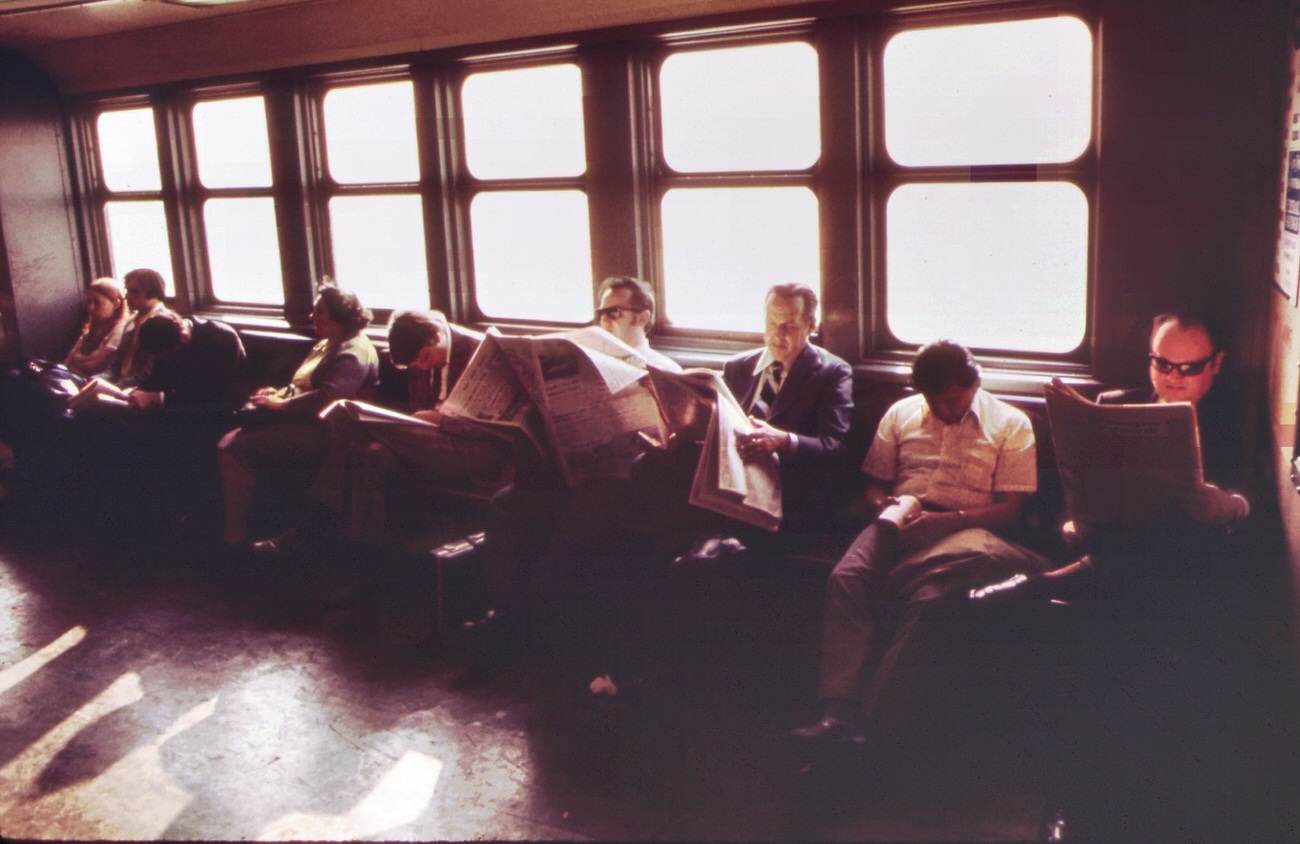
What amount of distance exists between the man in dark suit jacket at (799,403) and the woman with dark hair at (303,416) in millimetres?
1909

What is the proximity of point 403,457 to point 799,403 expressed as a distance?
5.41ft

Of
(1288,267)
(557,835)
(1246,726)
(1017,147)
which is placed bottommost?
(557,835)

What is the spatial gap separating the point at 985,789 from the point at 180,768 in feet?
7.75

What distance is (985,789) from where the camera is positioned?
9.68 ft

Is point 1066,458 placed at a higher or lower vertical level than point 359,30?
lower

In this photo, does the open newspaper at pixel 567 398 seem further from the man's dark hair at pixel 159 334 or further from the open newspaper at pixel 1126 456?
the man's dark hair at pixel 159 334

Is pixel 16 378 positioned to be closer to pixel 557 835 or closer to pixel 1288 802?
pixel 557 835

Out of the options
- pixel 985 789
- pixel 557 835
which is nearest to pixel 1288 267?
pixel 985 789

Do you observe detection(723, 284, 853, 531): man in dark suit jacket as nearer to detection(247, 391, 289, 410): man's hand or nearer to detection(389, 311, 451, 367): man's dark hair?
detection(389, 311, 451, 367): man's dark hair

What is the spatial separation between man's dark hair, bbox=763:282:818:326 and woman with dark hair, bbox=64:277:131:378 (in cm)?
436

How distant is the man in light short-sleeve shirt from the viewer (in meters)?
3.08

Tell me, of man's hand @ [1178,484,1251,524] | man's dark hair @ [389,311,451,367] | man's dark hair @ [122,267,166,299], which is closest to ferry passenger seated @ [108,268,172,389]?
man's dark hair @ [122,267,166,299]

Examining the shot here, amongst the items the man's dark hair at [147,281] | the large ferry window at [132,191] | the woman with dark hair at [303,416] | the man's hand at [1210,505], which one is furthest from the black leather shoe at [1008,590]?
the large ferry window at [132,191]

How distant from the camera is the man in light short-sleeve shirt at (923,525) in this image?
121 inches
